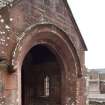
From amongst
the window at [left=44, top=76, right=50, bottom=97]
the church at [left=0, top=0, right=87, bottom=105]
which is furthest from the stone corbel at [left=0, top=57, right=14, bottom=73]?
the window at [left=44, top=76, right=50, bottom=97]

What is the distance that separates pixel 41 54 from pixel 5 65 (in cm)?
380

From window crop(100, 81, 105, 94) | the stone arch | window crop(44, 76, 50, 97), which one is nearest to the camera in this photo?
the stone arch

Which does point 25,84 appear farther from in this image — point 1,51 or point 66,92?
point 1,51

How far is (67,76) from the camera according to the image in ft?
32.8

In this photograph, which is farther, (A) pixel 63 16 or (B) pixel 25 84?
(B) pixel 25 84

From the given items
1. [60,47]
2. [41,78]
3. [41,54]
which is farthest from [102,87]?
[60,47]

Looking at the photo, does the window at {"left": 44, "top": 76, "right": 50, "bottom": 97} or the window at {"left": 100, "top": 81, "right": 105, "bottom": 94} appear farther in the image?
the window at {"left": 100, "top": 81, "right": 105, "bottom": 94}

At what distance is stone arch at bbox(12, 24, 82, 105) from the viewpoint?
823 centimetres

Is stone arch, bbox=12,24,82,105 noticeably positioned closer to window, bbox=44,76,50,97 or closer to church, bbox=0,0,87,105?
church, bbox=0,0,87,105

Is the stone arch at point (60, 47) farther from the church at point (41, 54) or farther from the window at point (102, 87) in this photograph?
the window at point (102, 87)

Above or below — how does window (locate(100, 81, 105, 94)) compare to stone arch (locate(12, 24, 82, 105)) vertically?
below

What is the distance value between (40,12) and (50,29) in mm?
589

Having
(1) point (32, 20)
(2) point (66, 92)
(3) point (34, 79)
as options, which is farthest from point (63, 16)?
(3) point (34, 79)

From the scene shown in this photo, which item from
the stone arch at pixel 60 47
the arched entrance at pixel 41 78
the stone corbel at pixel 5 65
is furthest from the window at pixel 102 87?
the stone corbel at pixel 5 65
